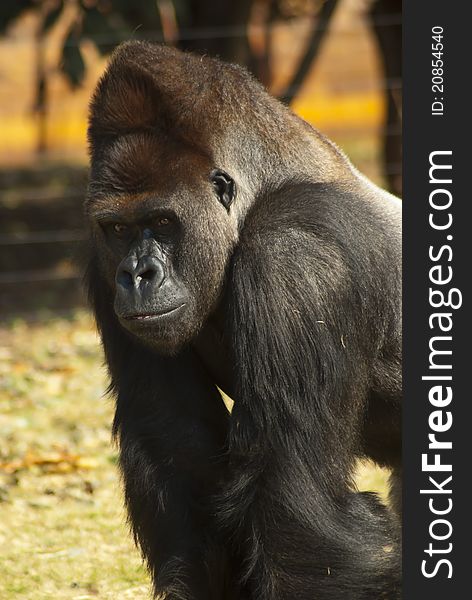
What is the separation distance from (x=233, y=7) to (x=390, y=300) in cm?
648

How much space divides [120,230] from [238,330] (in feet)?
1.88

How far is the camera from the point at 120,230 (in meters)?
3.81

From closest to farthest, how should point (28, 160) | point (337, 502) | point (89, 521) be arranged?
point (337, 502) < point (89, 521) < point (28, 160)

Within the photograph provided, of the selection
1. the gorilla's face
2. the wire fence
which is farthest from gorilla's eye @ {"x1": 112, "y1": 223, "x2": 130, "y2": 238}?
the wire fence

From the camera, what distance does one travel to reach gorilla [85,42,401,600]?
3506 millimetres

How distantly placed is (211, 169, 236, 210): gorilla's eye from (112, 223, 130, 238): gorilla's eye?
1.09ft

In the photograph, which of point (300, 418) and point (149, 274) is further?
point (149, 274)

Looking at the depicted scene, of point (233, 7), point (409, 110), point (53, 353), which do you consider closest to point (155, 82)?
point (409, 110)

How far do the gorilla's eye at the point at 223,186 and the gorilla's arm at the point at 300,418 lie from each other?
0.65 ft

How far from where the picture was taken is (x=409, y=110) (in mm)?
3648

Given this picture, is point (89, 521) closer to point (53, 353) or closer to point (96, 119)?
point (96, 119)

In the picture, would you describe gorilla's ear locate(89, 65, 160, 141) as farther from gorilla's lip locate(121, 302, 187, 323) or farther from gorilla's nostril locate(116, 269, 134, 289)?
gorilla's lip locate(121, 302, 187, 323)

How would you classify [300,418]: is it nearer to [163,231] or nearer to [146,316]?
[146,316]

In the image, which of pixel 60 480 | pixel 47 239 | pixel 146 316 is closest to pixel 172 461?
pixel 146 316
